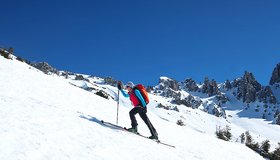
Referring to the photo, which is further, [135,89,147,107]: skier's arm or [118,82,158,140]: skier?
[135,89,147,107]: skier's arm

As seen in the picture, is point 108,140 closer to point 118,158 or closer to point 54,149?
point 118,158

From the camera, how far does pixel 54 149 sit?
10.8m

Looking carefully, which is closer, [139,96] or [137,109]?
[137,109]

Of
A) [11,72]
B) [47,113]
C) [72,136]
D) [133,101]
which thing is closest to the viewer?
[72,136]

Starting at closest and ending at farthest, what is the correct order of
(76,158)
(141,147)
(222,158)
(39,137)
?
(76,158), (39,137), (141,147), (222,158)

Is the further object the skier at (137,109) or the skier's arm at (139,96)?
the skier's arm at (139,96)

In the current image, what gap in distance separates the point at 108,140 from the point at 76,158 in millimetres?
3003

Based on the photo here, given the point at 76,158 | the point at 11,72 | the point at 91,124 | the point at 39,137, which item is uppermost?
the point at 11,72

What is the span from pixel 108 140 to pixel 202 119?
189m

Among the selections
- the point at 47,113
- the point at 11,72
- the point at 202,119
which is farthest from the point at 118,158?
the point at 202,119

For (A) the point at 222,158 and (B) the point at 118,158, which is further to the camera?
(A) the point at 222,158

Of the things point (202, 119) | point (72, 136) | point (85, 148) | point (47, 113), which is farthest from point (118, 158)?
point (202, 119)

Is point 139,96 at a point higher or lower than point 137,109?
higher

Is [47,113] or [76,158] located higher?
[47,113]
